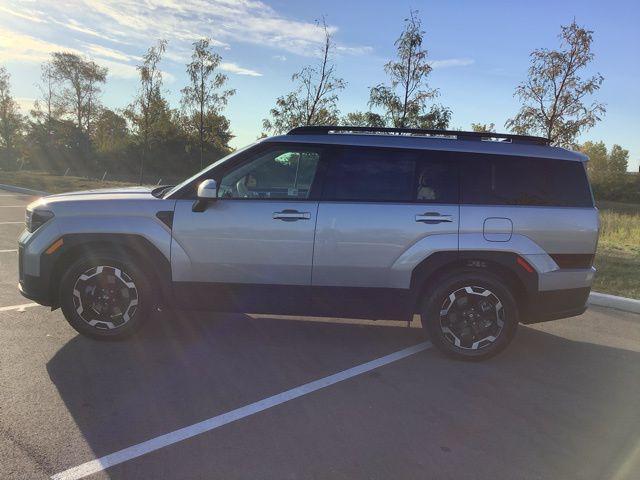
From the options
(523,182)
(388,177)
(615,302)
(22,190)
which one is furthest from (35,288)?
(22,190)

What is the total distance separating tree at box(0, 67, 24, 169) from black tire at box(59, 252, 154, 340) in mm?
48561

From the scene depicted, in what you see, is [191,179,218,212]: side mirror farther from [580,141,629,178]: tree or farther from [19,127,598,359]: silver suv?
[580,141,629,178]: tree

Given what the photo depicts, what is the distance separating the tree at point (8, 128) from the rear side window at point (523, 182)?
165ft

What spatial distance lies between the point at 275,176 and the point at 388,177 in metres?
1.07

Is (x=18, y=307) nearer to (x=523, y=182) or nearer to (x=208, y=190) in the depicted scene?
(x=208, y=190)

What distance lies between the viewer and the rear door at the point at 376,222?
171 inches

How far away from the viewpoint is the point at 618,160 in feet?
197

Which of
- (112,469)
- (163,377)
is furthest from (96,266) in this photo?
(112,469)

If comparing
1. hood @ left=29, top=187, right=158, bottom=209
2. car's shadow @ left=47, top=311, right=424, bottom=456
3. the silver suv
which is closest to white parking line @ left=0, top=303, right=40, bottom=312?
the silver suv

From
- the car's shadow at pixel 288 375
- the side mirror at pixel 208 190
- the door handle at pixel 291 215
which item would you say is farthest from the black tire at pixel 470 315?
the side mirror at pixel 208 190

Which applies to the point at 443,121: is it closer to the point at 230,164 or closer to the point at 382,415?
the point at 230,164

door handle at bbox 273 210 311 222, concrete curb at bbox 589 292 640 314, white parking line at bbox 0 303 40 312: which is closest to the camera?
door handle at bbox 273 210 311 222

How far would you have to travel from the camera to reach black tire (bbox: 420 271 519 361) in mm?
4469

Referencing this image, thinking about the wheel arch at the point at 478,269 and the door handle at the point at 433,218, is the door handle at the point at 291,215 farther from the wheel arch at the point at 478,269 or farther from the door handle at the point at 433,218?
the wheel arch at the point at 478,269
